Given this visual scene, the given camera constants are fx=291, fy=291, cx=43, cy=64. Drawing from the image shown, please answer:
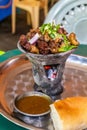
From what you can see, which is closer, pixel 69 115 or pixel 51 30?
pixel 69 115

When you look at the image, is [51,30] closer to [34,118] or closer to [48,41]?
[48,41]

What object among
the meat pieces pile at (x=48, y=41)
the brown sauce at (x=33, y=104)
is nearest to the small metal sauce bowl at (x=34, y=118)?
the brown sauce at (x=33, y=104)

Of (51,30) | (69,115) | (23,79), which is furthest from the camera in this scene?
(23,79)

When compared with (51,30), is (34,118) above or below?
below

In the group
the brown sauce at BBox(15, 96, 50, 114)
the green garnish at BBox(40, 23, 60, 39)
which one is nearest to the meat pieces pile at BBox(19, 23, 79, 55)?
the green garnish at BBox(40, 23, 60, 39)

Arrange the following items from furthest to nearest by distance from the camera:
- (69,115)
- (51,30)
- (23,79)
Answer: (23,79)
(51,30)
(69,115)

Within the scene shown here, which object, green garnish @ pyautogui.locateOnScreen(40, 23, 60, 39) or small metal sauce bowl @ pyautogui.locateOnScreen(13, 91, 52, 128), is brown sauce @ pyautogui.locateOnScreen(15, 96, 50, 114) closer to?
small metal sauce bowl @ pyautogui.locateOnScreen(13, 91, 52, 128)

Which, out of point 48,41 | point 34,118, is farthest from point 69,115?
point 48,41
